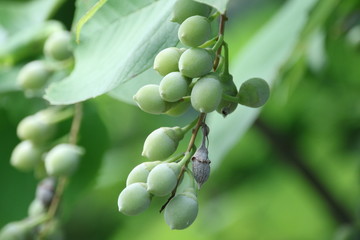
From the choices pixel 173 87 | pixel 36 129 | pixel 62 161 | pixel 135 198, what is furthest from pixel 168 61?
pixel 36 129

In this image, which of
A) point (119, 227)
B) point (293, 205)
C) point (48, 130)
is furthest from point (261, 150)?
point (48, 130)

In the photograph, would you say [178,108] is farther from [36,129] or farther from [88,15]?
[36,129]

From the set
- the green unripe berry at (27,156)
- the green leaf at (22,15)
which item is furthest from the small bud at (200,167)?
the green leaf at (22,15)

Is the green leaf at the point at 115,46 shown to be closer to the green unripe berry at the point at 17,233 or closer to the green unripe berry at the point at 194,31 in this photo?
the green unripe berry at the point at 194,31

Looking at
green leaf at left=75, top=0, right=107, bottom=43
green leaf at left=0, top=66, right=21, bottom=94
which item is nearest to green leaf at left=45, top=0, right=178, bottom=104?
green leaf at left=75, top=0, right=107, bottom=43

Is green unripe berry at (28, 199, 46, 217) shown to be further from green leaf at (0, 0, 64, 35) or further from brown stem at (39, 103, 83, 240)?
green leaf at (0, 0, 64, 35)
